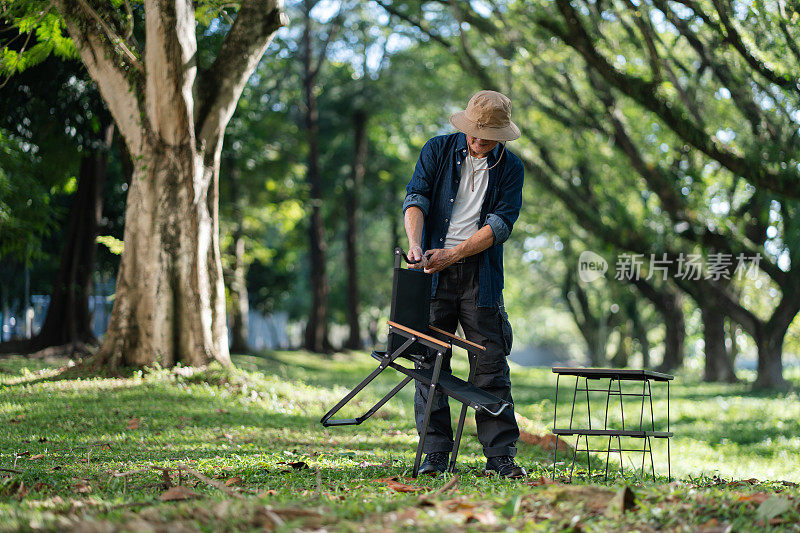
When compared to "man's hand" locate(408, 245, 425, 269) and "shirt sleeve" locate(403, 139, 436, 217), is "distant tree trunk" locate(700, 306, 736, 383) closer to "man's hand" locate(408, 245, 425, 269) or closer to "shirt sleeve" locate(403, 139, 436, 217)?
"shirt sleeve" locate(403, 139, 436, 217)

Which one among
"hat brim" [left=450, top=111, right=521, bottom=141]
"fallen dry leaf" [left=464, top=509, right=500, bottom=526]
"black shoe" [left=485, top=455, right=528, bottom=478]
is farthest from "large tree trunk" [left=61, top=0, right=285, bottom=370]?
"fallen dry leaf" [left=464, top=509, right=500, bottom=526]

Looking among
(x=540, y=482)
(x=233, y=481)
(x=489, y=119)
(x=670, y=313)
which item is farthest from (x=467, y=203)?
(x=670, y=313)

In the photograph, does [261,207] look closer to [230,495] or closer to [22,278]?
[22,278]

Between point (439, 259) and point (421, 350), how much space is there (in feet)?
1.91

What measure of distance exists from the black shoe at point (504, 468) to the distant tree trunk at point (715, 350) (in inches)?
884

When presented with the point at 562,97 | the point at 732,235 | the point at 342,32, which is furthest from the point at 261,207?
the point at 732,235

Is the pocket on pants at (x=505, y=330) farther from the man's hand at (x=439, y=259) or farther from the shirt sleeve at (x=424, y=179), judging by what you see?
the shirt sleeve at (x=424, y=179)

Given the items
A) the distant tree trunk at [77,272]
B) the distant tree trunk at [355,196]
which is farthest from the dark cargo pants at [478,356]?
the distant tree trunk at [355,196]

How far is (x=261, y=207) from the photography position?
25.2 metres

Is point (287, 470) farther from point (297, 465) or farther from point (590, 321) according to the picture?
point (590, 321)

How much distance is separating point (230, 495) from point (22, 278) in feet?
90.0

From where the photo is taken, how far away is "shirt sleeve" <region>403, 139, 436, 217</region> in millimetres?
5520

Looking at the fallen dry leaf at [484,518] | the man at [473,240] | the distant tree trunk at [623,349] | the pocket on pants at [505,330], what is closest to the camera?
the fallen dry leaf at [484,518]

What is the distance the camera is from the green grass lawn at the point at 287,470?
126 inches
